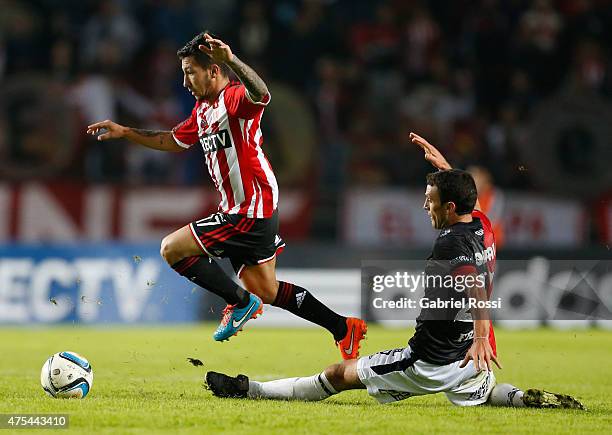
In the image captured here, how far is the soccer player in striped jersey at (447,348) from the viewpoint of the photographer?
5668 millimetres

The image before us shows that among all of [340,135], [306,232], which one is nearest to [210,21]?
[340,135]

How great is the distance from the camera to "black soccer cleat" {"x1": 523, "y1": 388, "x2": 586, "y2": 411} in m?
6.02

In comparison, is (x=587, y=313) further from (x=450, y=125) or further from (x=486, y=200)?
(x=450, y=125)

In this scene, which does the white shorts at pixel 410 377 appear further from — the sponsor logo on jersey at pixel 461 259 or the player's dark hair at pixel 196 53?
the player's dark hair at pixel 196 53

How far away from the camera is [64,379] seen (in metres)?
6.20

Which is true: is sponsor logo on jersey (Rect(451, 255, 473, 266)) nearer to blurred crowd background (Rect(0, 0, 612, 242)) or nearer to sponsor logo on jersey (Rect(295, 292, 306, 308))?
sponsor logo on jersey (Rect(295, 292, 306, 308))

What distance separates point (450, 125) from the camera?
15.4 meters

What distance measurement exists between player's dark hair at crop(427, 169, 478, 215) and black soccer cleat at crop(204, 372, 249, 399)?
160cm

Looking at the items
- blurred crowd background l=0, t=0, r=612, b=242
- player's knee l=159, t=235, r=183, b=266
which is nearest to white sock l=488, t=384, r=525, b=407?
player's knee l=159, t=235, r=183, b=266

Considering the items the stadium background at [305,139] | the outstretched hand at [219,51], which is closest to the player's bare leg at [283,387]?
the outstretched hand at [219,51]

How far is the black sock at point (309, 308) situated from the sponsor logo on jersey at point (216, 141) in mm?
1036

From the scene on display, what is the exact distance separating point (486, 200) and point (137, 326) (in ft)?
14.2

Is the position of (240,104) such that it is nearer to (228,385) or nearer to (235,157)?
(235,157)

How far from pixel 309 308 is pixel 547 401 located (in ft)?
5.98
